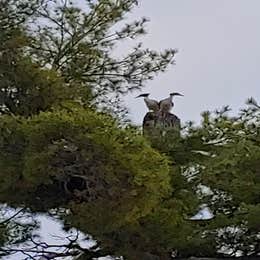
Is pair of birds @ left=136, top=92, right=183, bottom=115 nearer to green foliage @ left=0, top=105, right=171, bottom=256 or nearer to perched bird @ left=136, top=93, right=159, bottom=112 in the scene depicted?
perched bird @ left=136, top=93, right=159, bottom=112

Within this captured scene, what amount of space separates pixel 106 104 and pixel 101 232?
1.24m

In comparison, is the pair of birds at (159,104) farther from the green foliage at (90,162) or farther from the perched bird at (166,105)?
the green foliage at (90,162)

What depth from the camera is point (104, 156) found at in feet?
12.9

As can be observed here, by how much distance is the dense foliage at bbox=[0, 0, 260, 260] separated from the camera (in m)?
3.97

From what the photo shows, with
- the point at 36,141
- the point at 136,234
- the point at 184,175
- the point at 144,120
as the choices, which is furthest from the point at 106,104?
the point at 36,141

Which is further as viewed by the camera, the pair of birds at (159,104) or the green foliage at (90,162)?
the pair of birds at (159,104)

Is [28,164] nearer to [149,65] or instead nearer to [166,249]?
[166,249]

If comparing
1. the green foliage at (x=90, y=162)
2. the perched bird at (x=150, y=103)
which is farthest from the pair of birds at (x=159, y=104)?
the green foliage at (x=90, y=162)

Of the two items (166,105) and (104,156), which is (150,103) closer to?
(166,105)

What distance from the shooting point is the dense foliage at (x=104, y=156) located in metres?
3.97

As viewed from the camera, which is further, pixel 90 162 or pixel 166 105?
pixel 166 105

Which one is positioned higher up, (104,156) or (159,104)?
(159,104)

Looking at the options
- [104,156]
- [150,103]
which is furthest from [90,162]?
[150,103]

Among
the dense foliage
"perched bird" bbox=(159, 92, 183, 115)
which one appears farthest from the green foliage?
"perched bird" bbox=(159, 92, 183, 115)
